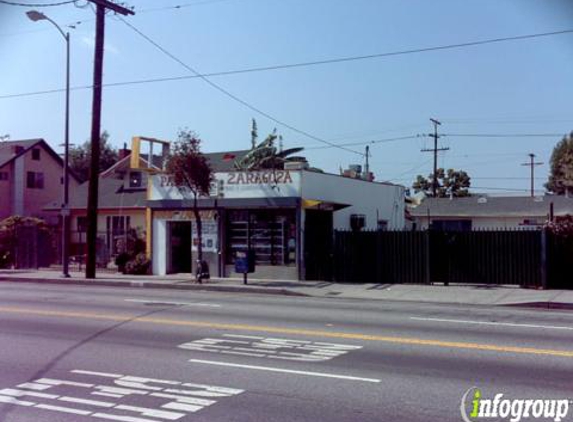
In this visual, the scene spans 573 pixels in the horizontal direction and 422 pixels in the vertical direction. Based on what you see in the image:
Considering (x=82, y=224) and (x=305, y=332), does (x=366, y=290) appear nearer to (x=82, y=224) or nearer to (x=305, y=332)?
(x=305, y=332)

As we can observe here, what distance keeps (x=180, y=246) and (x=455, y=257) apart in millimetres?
11087

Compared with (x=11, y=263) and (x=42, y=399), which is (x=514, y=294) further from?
(x=11, y=263)

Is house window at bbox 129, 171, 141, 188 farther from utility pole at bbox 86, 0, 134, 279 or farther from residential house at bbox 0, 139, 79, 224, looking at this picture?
utility pole at bbox 86, 0, 134, 279

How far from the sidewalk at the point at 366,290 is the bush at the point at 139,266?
1338 mm

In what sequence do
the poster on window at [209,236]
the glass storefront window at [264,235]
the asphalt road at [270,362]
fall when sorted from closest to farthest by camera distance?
the asphalt road at [270,362] < the glass storefront window at [264,235] < the poster on window at [209,236]

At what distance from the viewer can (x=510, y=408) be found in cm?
647

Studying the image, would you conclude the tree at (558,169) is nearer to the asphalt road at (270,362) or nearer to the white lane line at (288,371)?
the asphalt road at (270,362)

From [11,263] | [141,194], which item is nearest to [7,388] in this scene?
[11,263]

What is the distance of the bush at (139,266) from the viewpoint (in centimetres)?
2598

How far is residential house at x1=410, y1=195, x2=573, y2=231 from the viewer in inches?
1982

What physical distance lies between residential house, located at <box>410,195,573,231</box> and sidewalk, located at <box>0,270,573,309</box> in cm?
2906

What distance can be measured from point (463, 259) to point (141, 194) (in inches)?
864

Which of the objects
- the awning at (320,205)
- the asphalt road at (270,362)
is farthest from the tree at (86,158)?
the asphalt road at (270,362)

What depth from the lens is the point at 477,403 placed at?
6.66 meters
